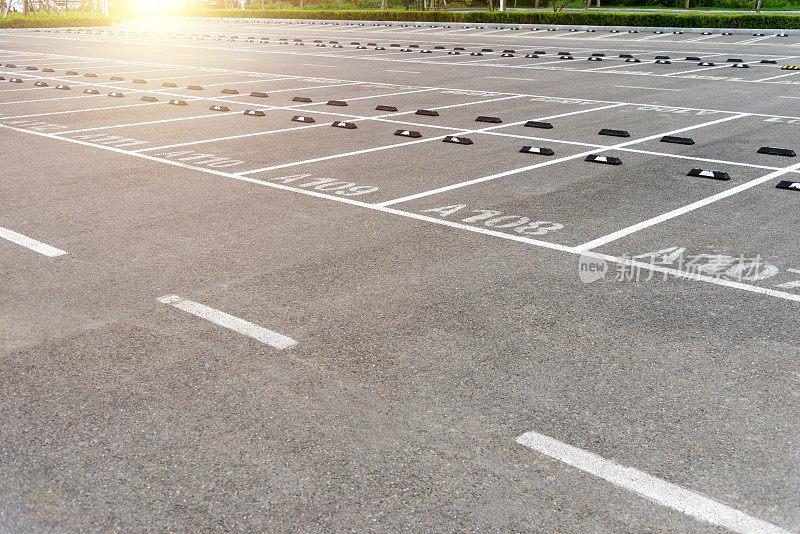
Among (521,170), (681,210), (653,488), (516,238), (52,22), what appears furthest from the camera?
(52,22)

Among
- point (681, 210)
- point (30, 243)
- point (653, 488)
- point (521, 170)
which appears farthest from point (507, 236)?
point (30, 243)

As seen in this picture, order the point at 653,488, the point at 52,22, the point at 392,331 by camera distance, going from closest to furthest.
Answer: the point at 653,488
the point at 392,331
the point at 52,22

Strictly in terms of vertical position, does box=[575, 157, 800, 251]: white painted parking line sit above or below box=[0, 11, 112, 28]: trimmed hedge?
below

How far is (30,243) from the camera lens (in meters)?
7.15

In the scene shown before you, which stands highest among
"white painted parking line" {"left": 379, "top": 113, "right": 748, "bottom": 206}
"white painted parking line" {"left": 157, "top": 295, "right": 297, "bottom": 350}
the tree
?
the tree

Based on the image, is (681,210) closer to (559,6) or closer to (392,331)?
(392,331)

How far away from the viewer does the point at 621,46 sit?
99.2 feet

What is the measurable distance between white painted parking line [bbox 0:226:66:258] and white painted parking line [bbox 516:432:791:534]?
4.69 meters

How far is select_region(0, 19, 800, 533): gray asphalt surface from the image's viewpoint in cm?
365

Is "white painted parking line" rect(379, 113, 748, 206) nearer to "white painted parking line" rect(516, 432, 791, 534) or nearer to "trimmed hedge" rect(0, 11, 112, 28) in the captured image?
"white painted parking line" rect(516, 432, 791, 534)

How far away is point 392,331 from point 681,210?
4.27 m

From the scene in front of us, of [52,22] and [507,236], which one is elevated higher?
[52,22]

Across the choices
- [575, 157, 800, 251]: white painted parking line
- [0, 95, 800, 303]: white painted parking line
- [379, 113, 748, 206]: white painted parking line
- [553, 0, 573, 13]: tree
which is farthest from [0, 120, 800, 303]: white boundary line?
[553, 0, 573, 13]: tree

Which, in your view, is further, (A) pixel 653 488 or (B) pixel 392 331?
(B) pixel 392 331
